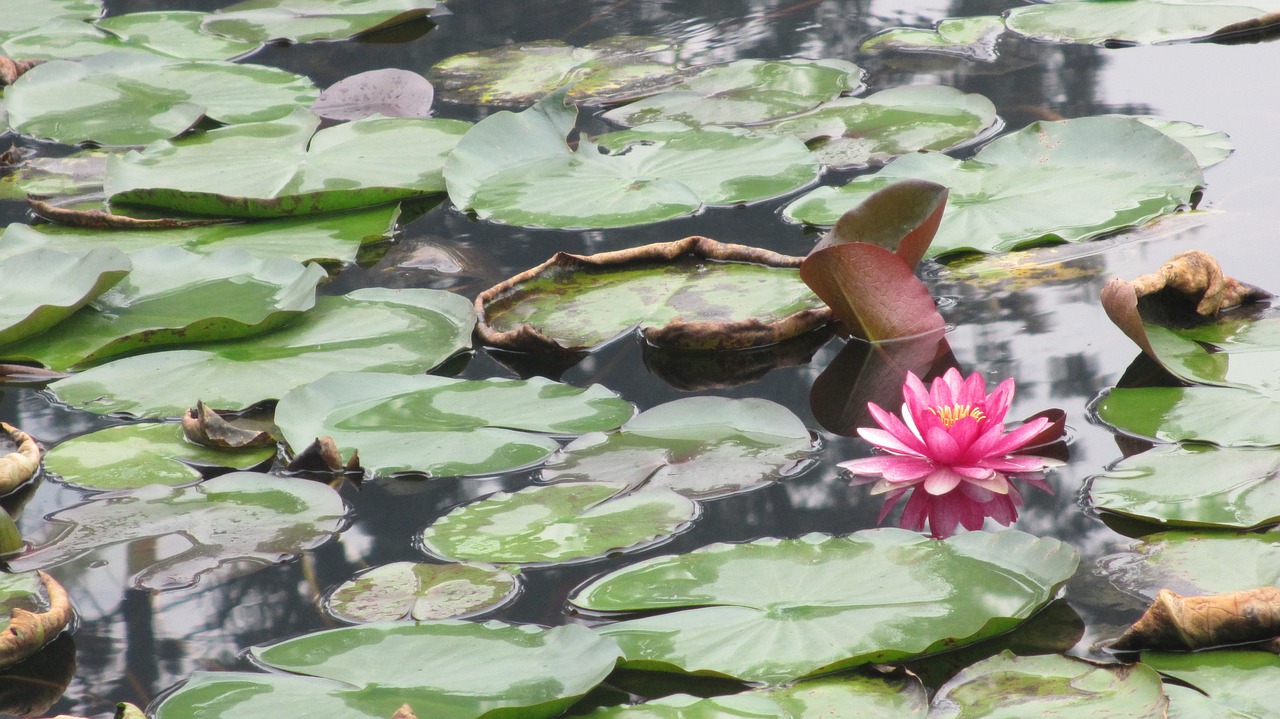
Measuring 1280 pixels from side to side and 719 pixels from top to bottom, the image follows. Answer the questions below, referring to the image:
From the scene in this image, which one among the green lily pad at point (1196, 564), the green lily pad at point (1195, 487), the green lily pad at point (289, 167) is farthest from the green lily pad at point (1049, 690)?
the green lily pad at point (289, 167)

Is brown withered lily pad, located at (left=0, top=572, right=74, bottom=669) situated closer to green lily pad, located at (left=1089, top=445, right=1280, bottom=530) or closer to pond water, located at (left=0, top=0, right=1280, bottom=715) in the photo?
pond water, located at (left=0, top=0, right=1280, bottom=715)

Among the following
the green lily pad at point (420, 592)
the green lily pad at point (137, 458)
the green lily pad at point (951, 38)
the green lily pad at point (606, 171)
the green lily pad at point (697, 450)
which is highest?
Answer: the green lily pad at point (951, 38)

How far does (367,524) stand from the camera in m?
1.82

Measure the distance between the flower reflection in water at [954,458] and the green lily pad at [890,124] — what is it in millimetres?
1231

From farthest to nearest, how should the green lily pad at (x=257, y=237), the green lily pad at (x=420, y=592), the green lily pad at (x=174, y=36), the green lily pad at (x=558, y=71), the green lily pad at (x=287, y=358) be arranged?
the green lily pad at (x=174, y=36), the green lily pad at (x=558, y=71), the green lily pad at (x=257, y=237), the green lily pad at (x=287, y=358), the green lily pad at (x=420, y=592)

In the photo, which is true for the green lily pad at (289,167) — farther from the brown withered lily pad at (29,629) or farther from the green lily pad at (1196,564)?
the green lily pad at (1196,564)

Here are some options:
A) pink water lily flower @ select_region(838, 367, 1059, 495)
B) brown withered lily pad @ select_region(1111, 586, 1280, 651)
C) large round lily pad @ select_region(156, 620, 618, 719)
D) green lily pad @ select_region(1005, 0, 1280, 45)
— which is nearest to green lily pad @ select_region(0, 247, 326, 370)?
large round lily pad @ select_region(156, 620, 618, 719)

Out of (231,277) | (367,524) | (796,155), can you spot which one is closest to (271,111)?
(231,277)

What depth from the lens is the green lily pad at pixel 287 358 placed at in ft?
7.16

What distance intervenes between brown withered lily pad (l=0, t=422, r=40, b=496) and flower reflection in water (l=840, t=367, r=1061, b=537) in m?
1.24

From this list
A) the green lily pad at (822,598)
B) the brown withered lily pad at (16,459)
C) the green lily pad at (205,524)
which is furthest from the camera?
the brown withered lily pad at (16,459)

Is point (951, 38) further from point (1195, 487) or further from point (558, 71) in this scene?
point (1195, 487)

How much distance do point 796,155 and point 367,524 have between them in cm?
155

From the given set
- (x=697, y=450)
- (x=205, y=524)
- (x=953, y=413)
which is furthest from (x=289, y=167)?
(x=953, y=413)
